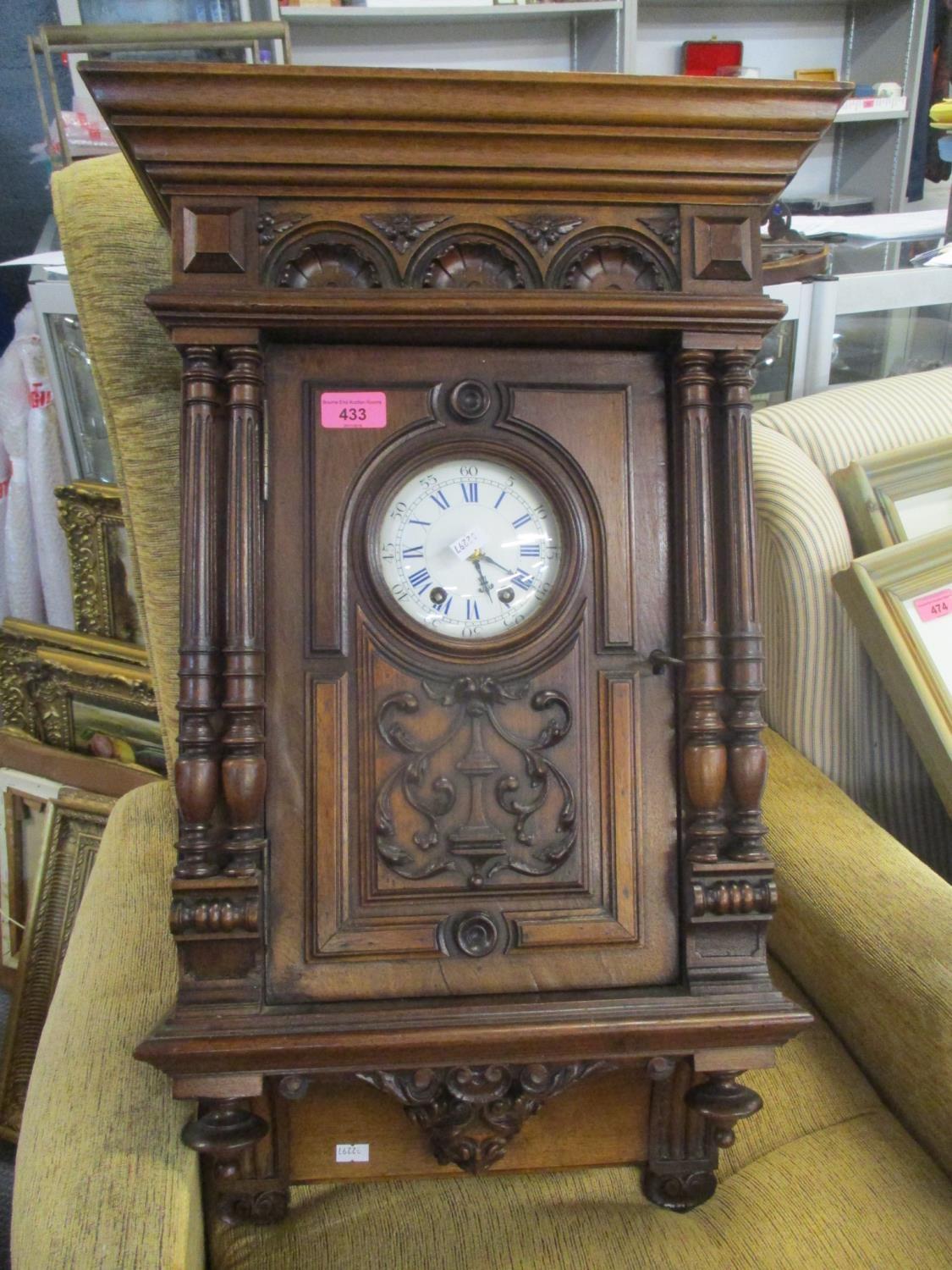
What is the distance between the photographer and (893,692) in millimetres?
1093

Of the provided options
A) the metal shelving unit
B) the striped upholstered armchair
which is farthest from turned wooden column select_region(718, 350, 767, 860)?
the metal shelving unit

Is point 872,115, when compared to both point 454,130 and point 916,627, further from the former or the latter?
point 454,130

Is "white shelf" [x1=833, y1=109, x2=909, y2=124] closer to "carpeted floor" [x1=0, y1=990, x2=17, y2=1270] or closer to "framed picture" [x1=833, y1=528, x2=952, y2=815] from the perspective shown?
"framed picture" [x1=833, y1=528, x2=952, y2=815]

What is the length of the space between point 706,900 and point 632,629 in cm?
22

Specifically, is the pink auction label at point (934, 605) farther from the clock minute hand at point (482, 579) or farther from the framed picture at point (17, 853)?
the framed picture at point (17, 853)

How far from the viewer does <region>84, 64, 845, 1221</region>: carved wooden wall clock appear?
0.73 meters

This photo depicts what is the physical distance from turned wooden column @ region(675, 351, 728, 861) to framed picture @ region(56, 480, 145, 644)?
1090mm

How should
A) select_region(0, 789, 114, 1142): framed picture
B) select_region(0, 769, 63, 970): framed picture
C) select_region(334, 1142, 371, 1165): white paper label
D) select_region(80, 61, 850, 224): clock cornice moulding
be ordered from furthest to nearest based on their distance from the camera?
select_region(0, 769, 63, 970): framed picture → select_region(0, 789, 114, 1142): framed picture → select_region(334, 1142, 371, 1165): white paper label → select_region(80, 61, 850, 224): clock cornice moulding

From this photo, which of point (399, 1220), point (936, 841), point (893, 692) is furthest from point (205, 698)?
point (936, 841)

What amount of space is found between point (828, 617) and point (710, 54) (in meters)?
2.42

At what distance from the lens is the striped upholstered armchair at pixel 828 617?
1.11 meters

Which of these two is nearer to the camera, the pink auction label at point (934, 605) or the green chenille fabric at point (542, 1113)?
the green chenille fabric at point (542, 1113)

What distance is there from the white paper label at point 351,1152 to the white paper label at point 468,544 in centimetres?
52

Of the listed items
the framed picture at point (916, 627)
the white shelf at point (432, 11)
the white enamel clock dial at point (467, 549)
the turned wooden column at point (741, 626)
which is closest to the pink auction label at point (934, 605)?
the framed picture at point (916, 627)
